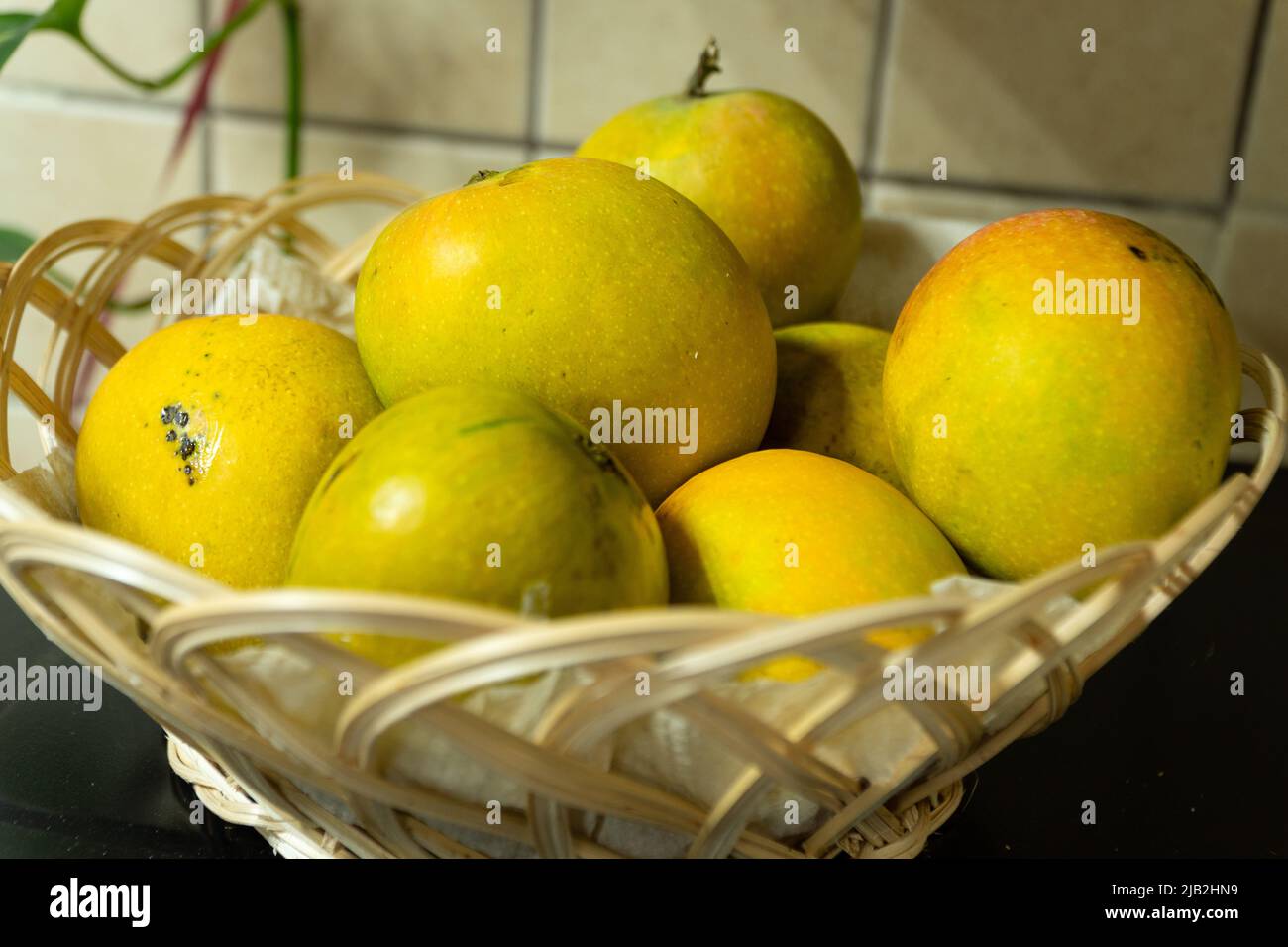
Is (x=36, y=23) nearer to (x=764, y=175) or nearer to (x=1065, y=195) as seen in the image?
(x=764, y=175)

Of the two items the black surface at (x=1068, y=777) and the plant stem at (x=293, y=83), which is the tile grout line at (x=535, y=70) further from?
the black surface at (x=1068, y=777)

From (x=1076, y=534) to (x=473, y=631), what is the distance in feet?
0.70

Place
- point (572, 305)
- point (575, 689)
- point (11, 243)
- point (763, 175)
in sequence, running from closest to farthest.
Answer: point (575, 689) < point (572, 305) < point (763, 175) < point (11, 243)

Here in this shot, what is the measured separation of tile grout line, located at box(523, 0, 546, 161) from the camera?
2.31 feet

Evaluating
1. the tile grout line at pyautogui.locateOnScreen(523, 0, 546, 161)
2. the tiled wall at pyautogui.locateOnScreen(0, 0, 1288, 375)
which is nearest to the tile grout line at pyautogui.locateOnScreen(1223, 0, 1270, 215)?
the tiled wall at pyautogui.locateOnScreen(0, 0, 1288, 375)

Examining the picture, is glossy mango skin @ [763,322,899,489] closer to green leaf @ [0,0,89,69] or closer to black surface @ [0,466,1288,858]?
black surface @ [0,466,1288,858]

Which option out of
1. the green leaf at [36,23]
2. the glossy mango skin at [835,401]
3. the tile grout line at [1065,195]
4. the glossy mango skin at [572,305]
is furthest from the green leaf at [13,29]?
the tile grout line at [1065,195]

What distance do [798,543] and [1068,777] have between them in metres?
0.16

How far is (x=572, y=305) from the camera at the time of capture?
37cm

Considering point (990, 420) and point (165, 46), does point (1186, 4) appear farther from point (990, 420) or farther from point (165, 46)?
point (165, 46)

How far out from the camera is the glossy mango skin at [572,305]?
1.21 ft

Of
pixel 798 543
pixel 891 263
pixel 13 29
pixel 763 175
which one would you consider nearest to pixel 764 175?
pixel 763 175

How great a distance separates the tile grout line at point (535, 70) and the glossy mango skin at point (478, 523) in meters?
0.45

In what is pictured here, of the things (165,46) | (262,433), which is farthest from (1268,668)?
(165,46)
